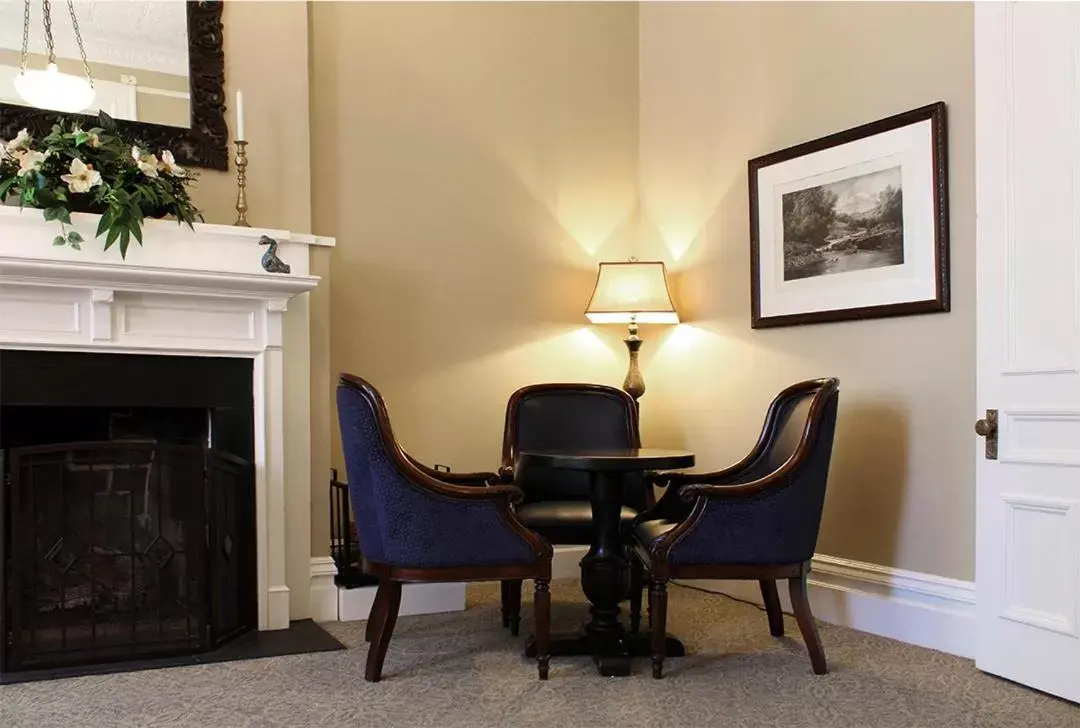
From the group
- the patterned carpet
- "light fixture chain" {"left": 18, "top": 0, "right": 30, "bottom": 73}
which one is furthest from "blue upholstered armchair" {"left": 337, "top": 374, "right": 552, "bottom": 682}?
"light fixture chain" {"left": 18, "top": 0, "right": 30, "bottom": 73}

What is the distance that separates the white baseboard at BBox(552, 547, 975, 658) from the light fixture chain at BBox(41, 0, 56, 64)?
10.5 ft

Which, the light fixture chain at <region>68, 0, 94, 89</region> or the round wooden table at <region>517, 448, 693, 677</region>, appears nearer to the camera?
the round wooden table at <region>517, 448, 693, 677</region>

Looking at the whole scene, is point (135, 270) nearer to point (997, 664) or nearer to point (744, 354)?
point (744, 354)

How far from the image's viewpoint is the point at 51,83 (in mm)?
3311

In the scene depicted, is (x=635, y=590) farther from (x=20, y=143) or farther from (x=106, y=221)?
(x=20, y=143)

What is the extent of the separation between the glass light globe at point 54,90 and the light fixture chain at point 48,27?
1.4 inches

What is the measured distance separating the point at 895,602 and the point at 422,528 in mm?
1666

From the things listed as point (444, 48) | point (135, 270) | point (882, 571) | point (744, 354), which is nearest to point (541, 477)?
point (744, 354)

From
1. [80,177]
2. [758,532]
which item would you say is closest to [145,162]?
[80,177]

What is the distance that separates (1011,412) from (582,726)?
151 cm

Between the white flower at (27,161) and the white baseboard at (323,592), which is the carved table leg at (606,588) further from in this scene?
the white flower at (27,161)

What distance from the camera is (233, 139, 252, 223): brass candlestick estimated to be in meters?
3.48

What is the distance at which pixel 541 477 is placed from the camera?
3787mm

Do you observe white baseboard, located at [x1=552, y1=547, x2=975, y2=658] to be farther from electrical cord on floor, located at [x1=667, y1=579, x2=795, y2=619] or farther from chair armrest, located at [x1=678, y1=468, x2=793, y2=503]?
chair armrest, located at [x1=678, y1=468, x2=793, y2=503]
